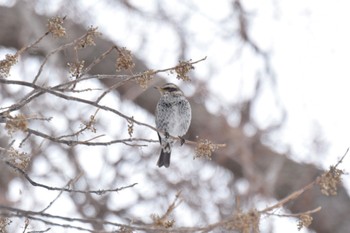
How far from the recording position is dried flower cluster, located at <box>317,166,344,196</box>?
2547mm

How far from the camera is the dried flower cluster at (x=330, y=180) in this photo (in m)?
2.55

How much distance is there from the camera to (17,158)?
287cm

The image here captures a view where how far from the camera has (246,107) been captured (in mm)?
7805

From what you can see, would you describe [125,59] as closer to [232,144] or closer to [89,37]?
[89,37]

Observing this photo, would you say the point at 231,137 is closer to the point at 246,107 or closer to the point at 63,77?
the point at 246,107

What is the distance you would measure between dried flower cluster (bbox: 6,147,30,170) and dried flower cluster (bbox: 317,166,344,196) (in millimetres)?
1129

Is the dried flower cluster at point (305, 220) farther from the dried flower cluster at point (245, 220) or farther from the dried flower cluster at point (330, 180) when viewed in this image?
the dried flower cluster at point (245, 220)

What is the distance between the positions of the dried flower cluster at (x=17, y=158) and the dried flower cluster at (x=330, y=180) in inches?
44.5

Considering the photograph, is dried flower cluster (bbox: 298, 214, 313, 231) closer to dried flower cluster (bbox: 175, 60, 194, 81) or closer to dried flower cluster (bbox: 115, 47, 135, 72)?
dried flower cluster (bbox: 175, 60, 194, 81)

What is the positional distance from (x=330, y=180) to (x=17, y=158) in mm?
1163

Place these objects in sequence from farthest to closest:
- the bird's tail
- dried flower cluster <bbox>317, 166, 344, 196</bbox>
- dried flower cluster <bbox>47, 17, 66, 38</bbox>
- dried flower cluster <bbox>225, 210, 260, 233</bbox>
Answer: the bird's tail
dried flower cluster <bbox>47, 17, 66, 38</bbox>
dried flower cluster <bbox>317, 166, 344, 196</bbox>
dried flower cluster <bbox>225, 210, 260, 233</bbox>

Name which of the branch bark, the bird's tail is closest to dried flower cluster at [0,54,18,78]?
the bird's tail

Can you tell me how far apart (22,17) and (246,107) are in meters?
2.57

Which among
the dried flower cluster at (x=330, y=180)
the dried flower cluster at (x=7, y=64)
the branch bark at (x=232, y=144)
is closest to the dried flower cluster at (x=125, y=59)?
the dried flower cluster at (x=7, y=64)
